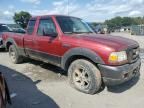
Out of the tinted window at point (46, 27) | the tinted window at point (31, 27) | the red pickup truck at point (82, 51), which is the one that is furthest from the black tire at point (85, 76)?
the tinted window at point (31, 27)

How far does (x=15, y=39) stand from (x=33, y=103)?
3850 millimetres

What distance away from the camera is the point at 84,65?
17.3ft

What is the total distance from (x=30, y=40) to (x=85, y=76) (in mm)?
2512

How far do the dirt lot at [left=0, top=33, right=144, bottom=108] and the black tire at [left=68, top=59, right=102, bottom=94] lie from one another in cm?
16

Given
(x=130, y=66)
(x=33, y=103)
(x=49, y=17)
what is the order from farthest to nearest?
1. (x=49, y=17)
2. (x=130, y=66)
3. (x=33, y=103)

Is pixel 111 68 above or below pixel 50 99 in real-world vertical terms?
above

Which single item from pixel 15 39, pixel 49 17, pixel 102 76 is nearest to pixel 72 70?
pixel 102 76

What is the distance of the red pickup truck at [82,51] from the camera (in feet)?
16.1

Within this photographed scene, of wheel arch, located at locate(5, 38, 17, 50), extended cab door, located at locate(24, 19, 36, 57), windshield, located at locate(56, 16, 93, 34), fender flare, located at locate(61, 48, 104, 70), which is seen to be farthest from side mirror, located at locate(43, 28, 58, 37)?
wheel arch, located at locate(5, 38, 17, 50)

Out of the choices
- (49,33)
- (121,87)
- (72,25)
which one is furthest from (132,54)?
(49,33)

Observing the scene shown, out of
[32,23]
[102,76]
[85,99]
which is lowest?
[85,99]

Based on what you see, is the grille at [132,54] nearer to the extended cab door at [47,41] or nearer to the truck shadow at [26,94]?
the extended cab door at [47,41]

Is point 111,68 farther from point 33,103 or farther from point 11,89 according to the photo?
point 11,89

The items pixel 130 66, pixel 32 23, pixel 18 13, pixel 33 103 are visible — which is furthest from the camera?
pixel 18 13
